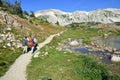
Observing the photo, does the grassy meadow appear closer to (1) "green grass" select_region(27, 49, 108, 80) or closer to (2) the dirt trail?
(1) "green grass" select_region(27, 49, 108, 80)

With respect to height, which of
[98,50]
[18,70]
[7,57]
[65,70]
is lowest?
[98,50]

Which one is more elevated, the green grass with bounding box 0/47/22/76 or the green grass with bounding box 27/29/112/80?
the green grass with bounding box 0/47/22/76

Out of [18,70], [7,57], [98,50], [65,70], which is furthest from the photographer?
[98,50]

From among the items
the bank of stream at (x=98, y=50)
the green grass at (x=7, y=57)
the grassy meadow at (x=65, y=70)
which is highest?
the green grass at (x=7, y=57)

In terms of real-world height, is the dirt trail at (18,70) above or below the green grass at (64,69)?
above

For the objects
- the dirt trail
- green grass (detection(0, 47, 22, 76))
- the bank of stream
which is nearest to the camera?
the dirt trail

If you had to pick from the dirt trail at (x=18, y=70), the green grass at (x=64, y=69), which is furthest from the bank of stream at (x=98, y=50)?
the dirt trail at (x=18, y=70)

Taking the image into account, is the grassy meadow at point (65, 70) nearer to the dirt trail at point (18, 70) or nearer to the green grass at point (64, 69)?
the green grass at point (64, 69)

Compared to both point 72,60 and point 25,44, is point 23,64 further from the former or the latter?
point 25,44

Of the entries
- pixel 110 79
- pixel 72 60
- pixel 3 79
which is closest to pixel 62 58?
pixel 72 60

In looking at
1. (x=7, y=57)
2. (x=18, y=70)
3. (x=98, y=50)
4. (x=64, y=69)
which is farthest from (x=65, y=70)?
(x=98, y=50)

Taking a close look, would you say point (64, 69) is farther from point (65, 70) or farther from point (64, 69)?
point (65, 70)

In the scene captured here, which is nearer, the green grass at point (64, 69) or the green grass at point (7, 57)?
the green grass at point (64, 69)


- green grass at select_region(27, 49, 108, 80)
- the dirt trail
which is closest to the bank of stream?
green grass at select_region(27, 49, 108, 80)
